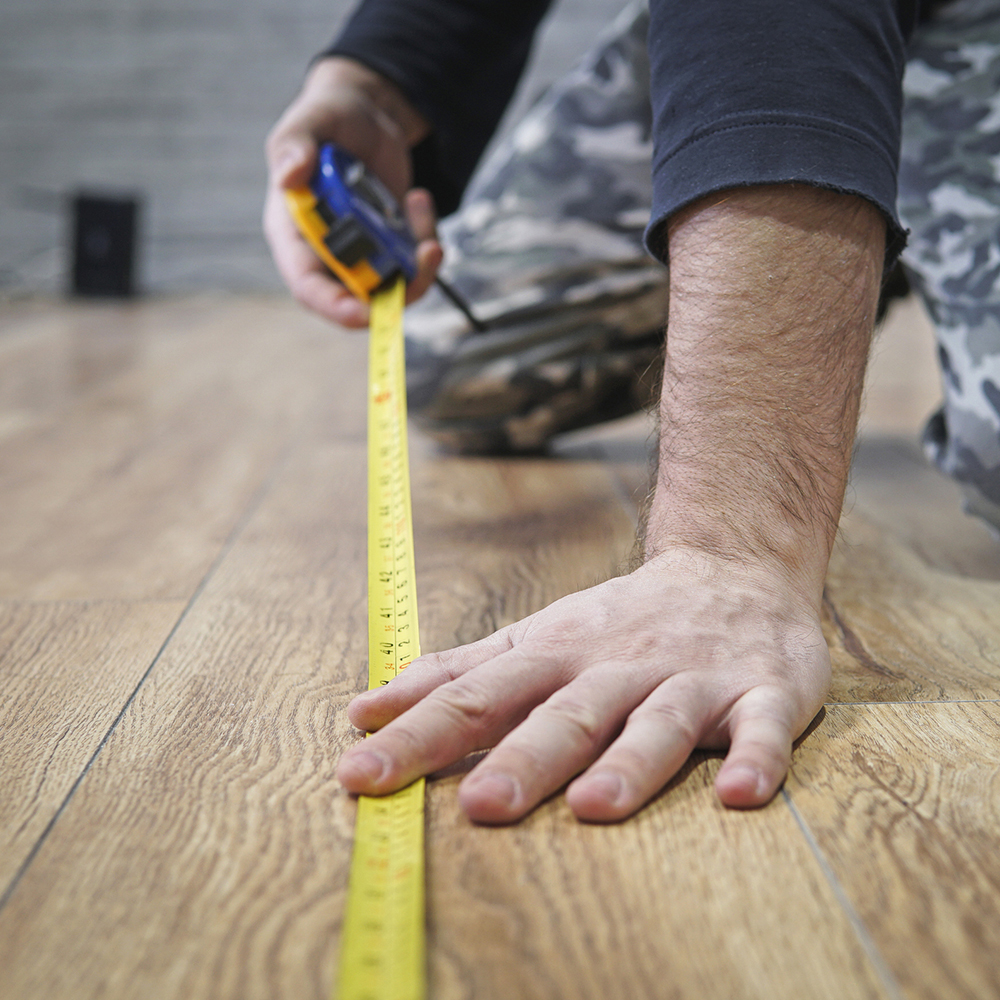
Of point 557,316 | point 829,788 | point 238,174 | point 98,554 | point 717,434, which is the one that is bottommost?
point 238,174

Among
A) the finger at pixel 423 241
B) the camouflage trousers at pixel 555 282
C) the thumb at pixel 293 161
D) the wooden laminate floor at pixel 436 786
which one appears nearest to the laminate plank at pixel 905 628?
the wooden laminate floor at pixel 436 786

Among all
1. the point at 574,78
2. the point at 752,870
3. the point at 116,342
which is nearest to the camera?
the point at 752,870

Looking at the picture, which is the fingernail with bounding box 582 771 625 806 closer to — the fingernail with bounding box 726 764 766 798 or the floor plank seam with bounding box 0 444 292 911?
the fingernail with bounding box 726 764 766 798

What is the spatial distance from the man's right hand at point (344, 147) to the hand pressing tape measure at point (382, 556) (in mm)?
24

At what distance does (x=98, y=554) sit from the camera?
3.58ft

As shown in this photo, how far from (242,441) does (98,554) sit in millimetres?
623

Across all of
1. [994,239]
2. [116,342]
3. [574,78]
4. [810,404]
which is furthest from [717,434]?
[116,342]

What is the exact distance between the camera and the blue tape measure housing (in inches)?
45.2

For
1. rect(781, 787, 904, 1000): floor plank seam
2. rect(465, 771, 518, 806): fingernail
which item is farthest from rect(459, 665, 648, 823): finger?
rect(781, 787, 904, 1000): floor plank seam

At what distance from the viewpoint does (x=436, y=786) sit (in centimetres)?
60

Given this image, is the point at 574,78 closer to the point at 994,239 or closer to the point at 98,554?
the point at 994,239

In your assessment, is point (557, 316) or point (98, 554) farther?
point (557, 316)

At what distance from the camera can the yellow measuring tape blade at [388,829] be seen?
42 centimetres

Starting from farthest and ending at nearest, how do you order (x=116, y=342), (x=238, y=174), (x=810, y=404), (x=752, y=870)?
(x=238, y=174)
(x=116, y=342)
(x=810, y=404)
(x=752, y=870)
